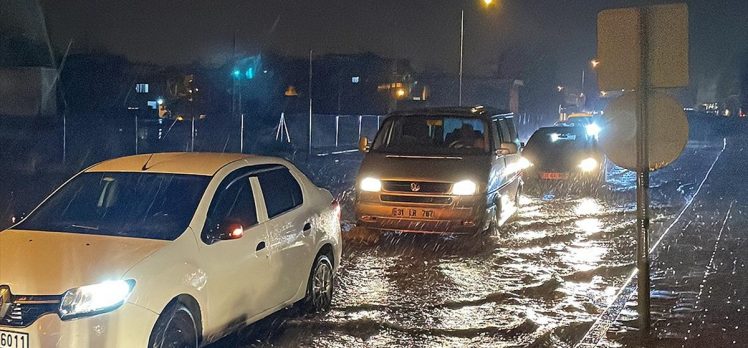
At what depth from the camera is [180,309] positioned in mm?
5715

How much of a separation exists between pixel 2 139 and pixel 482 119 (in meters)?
25.2

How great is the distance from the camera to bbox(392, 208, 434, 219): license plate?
1195cm

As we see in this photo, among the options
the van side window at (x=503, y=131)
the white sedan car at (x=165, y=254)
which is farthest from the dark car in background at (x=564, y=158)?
the white sedan car at (x=165, y=254)

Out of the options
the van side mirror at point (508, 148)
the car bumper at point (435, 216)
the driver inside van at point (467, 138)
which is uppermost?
the driver inside van at point (467, 138)

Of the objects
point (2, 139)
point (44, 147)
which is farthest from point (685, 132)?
point (2, 139)

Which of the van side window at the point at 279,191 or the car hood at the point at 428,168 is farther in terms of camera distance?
the car hood at the point at 428,168

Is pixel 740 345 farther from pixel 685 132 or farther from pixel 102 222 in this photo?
pixel 102 222

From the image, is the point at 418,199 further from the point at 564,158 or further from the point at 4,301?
the point at 564,158

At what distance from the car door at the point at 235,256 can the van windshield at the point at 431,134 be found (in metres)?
5.95

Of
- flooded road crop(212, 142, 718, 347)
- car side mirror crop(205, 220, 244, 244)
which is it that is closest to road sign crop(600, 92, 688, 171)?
flooded road crop(212, 142, 718, 347)

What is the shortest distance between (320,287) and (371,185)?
4356 millimetres

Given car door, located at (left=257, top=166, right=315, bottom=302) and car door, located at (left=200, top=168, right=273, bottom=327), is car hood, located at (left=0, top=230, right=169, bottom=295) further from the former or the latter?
car door, located at (left=257, top=166, right=315, bottom=302)

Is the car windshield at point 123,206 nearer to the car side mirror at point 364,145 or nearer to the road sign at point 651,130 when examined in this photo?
the road sign at point 651,130

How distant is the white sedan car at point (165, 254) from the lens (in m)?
5.18
